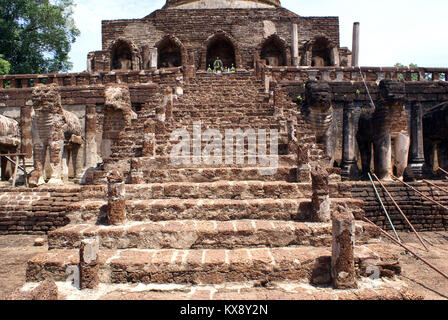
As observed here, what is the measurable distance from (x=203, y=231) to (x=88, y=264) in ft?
4.29

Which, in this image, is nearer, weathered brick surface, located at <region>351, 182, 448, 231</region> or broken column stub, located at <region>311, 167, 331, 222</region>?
broken column stub, located at <region>311, 167, 331, 222</region>

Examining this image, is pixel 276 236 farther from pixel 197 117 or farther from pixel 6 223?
pixel 6 223

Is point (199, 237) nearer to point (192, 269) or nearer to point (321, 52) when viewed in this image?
point (192, 269)

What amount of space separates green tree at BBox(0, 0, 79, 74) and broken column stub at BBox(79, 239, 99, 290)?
64.5 feet

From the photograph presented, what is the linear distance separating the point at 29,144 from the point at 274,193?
9.50 m

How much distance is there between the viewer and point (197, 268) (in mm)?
3330

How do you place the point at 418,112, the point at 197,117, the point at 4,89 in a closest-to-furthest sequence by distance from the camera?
the point at 197,117, the point at 418,112, the point at 4,89

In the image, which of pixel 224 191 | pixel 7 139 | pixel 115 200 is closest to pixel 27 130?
pixel 7 139

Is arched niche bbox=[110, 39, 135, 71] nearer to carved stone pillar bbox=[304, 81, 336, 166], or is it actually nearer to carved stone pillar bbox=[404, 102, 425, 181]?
carved stone pillar bbox=[304, 81, 336, 166]

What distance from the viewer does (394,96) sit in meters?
7.44

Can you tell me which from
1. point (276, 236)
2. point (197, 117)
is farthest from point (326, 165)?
point (197, 117)

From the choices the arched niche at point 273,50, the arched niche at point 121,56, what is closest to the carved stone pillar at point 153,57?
the arched niche at point 121,56

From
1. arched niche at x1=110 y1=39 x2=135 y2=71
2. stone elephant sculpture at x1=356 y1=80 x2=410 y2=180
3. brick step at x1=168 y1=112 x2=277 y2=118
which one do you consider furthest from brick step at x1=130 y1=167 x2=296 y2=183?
arched niche at x1=110 y1=39 x2=135 y2=71

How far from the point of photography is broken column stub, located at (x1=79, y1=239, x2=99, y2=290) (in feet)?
10.4
